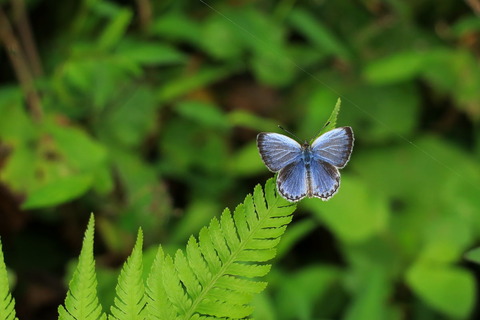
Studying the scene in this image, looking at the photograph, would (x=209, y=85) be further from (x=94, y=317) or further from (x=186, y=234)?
(x=94, y=317)

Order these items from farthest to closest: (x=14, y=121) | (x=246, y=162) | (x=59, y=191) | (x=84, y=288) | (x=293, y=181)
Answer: (x=246, y=162) < (x=14, y=121) < (x=59, y=191) < (x=293, y=181) < (x=84, y=288)

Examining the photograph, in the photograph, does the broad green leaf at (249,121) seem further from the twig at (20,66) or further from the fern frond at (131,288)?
the fern frond at (131,288)

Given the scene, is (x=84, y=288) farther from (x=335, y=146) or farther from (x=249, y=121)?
(x=249, y=121)

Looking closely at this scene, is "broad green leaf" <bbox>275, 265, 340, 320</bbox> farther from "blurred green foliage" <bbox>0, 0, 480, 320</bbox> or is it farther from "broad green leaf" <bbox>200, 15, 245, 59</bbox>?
"broad green leaf" <bbox>200, 15, 245, 59</bbox>

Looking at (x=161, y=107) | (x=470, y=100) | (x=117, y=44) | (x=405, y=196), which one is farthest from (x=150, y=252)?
(x=470, y=100)

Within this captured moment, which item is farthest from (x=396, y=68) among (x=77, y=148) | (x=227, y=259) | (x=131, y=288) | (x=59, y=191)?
(x=131, y=288)

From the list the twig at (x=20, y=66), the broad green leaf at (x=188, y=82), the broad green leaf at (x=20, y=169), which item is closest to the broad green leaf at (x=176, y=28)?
the broad green leaf at (x=188, y=82)
